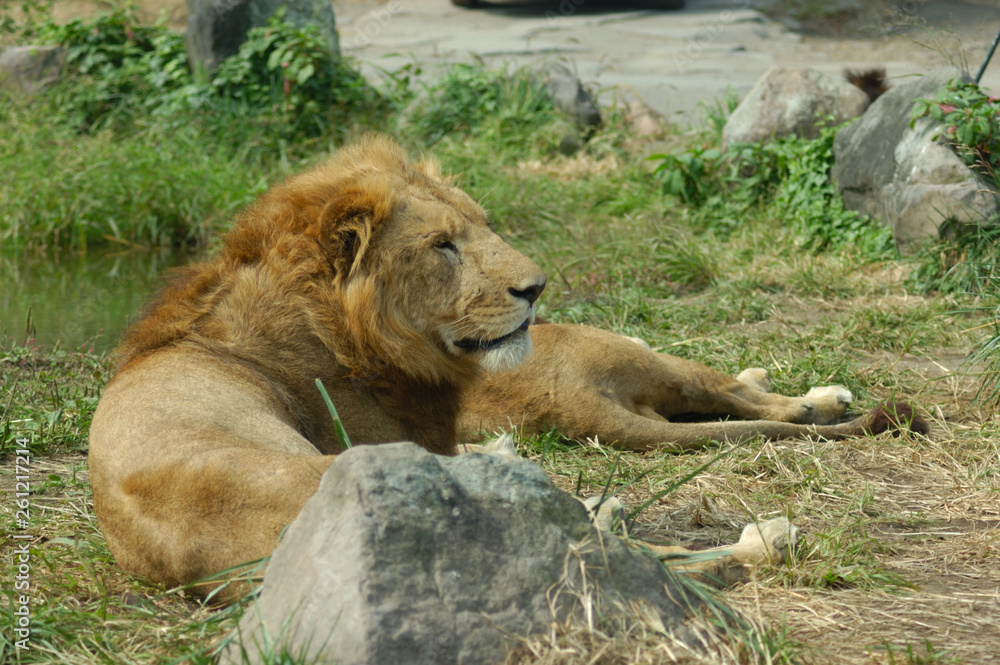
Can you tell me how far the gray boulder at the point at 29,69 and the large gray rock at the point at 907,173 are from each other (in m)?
8.84

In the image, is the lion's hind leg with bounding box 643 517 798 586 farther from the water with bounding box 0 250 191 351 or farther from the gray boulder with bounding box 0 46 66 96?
the gray boulder with bounding box 0 46 66 96

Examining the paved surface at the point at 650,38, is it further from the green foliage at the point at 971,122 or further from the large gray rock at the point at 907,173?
the green foliage at the point at 971,122

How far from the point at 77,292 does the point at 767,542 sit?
6571 mm

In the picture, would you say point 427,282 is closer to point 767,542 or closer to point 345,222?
point 345,222

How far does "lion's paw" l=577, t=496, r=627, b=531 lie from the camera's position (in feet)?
8.38

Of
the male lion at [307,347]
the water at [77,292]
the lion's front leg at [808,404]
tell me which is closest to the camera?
the male lion at [307,347]

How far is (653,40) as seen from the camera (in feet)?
52.6

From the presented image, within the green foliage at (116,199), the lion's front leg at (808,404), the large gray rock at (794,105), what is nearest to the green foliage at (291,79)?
the green foliage at (116,199)

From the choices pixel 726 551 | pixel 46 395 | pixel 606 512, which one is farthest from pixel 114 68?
pixel 726 551

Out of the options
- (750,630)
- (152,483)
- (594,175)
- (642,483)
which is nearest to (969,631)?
(750,630)

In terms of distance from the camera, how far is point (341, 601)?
208cm

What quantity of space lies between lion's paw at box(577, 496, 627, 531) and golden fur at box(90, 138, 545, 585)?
2.31 feet

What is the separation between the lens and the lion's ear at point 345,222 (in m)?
3.32

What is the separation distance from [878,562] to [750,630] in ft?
3.14
